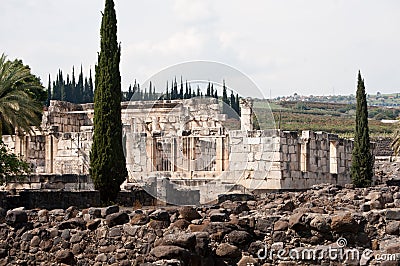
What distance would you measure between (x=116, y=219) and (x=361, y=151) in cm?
1713

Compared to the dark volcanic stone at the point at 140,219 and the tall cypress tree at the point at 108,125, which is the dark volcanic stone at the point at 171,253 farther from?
the tall cypress tree at the point at 108,125

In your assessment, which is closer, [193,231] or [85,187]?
[193,231]

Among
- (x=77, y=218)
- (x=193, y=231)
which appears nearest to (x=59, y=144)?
(x=77, y=218)

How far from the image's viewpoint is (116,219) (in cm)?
1048

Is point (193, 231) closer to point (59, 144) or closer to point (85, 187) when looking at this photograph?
point (85, 187)

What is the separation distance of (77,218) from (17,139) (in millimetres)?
17810

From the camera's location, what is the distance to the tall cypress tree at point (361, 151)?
26.1 meters

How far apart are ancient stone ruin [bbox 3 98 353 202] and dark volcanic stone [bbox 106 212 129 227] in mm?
10716

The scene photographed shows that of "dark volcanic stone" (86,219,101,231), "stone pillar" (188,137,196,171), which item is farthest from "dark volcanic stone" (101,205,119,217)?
"stone pillar" (188,137,196,171)

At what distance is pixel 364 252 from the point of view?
27.6 feet

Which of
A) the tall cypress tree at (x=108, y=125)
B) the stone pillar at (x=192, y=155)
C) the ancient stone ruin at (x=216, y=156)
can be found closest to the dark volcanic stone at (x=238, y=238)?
the tall cypress tree at (x=108, y=125)

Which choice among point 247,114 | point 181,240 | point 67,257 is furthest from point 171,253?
point 247,114

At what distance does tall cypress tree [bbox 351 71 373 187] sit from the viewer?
2609 cm

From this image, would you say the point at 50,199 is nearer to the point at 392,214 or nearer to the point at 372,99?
the point at 392,214
